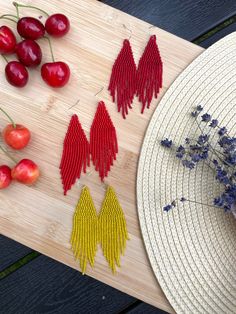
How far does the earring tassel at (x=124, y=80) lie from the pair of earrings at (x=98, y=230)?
0.18 m

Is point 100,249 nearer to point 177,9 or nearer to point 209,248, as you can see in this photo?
point 209,248

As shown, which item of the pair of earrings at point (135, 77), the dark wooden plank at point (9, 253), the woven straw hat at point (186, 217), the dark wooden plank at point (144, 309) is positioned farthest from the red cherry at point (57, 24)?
the dark wooden plank at point (144, 309)

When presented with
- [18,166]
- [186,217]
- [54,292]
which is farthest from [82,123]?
[54,292]

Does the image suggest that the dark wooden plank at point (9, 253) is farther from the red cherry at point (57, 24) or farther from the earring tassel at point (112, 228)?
the red cherry at point (57, 24)

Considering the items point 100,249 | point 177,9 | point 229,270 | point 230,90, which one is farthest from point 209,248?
point 177,9

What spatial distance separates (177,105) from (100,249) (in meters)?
0.32

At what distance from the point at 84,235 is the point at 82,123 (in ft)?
0.73

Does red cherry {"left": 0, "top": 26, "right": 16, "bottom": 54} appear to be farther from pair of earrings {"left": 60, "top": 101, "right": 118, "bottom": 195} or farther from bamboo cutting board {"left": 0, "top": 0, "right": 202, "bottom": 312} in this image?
pair of earrings {"left": 60, "top": 101, "right": 118, "bottom": 195}

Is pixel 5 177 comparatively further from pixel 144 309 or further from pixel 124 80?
pixel 144 309

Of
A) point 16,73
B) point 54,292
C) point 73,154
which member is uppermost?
point 16,73

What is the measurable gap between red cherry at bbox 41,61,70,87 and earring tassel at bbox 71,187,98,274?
23 cm

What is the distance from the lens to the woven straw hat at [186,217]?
0.82 m

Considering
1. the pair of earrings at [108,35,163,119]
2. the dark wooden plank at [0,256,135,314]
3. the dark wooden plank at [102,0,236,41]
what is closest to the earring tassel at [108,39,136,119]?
the pair of earrings at [108,35,163,119]

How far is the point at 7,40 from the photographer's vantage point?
0.82 m
